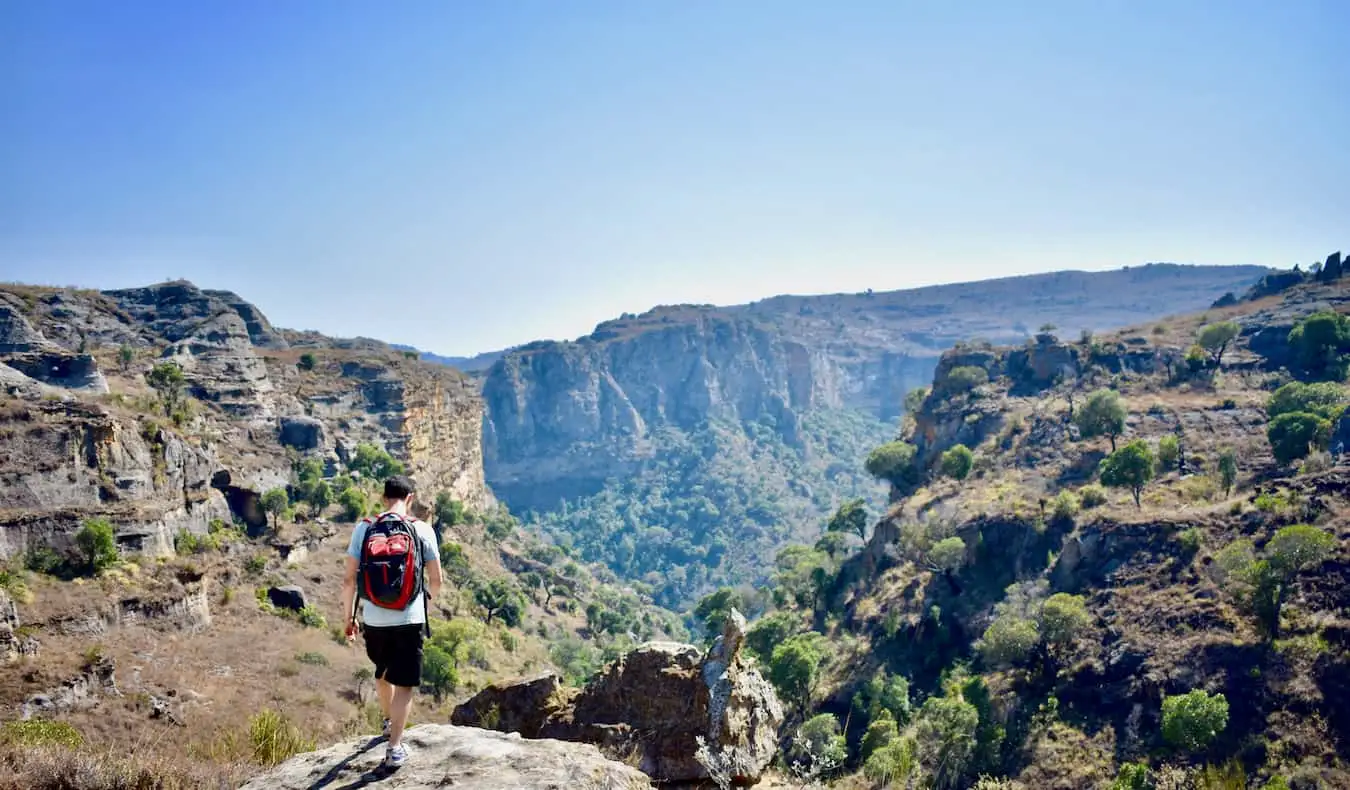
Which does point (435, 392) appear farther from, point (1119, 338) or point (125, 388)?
point (1119, 338)

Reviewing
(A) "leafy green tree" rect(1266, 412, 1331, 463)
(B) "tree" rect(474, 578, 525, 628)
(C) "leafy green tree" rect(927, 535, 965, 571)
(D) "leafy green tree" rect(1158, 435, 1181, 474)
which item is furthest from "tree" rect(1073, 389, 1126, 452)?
(B) "tree" rect(474, 578, 525, 628)

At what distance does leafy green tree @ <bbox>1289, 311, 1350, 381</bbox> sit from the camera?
173 feet

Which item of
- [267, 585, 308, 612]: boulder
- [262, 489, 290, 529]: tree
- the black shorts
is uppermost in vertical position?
the black shorts

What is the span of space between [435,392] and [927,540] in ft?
179

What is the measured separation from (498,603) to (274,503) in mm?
17040

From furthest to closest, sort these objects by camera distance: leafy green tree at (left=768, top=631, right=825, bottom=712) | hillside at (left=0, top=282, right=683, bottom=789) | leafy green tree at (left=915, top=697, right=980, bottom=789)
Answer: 1. leafy green tree at (left=768, top=631, right=825, bottom=712)
2. leafy green tree at (left=915, top=697, right=980, bottom=789)
3. hillside at (left=0, top=282, right=683, bottom=789)

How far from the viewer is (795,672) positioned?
3731cm

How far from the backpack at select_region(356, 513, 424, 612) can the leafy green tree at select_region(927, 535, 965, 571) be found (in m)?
40.3

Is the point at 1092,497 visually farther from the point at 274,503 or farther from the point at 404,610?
the point at 274,503

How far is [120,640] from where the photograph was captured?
83.1 feet

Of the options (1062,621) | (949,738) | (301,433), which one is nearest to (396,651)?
(949,738)

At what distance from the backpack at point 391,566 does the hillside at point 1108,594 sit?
27.1 feet

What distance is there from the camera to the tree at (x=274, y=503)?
41969mm

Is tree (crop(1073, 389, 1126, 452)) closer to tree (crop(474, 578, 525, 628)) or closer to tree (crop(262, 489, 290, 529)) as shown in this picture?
tree (crop(474, 578, 525, 628))
